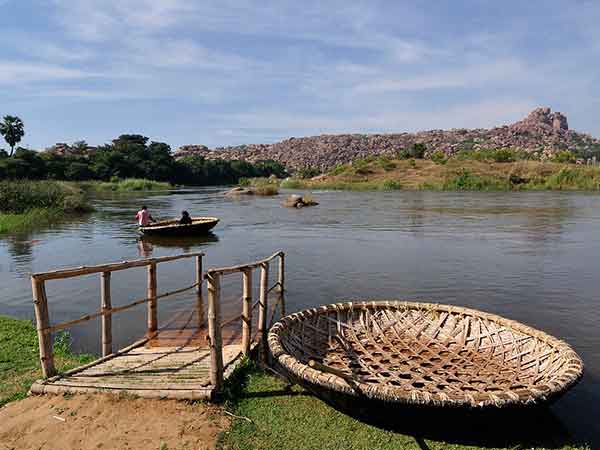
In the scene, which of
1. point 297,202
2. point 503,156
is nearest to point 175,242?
point 297,202

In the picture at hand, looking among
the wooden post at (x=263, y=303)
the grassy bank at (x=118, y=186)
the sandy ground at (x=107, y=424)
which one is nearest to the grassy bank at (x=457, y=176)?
the grassy bank at (x=118, y=186)

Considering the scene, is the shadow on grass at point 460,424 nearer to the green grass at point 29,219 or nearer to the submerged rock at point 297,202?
the green grass at point 29,219

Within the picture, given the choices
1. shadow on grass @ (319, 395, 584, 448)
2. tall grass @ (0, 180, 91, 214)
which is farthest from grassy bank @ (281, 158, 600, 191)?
shadow on grass @ (319, 395, 584, 448)

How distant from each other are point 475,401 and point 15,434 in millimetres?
4055

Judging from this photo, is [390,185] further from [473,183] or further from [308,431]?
[308,431]

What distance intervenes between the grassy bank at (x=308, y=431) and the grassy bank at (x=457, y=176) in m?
55.3

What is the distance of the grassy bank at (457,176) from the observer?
5369 cm

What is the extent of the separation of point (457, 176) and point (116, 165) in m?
55.0

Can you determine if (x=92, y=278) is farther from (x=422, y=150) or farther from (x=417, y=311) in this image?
(x=422, y=150)

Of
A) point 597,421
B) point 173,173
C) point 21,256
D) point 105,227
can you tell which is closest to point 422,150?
point 173,173

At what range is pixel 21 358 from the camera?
236 inches

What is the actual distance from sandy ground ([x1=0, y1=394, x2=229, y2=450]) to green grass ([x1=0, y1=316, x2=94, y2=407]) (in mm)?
442

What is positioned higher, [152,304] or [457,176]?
[457,176]

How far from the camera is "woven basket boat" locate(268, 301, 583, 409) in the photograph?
4.20 m
